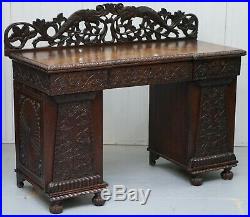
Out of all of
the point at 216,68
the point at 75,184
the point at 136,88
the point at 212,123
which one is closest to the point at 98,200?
the point at 75,184

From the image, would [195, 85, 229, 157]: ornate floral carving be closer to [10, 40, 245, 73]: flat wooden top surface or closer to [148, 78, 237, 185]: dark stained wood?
[148, 78, 237, 185]: dark stained wood

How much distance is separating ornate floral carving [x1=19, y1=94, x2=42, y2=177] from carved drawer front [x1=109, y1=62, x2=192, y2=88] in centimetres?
52

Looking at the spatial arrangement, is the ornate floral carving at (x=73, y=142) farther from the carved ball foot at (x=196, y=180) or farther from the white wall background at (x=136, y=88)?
the white wall background at (x=136, y=88)

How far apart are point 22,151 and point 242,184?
161 cm

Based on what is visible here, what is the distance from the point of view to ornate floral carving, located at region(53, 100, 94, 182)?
12.6ft

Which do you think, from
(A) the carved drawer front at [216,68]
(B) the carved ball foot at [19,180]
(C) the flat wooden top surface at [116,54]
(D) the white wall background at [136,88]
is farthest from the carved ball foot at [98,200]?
(D) the white wall background at [136,88]

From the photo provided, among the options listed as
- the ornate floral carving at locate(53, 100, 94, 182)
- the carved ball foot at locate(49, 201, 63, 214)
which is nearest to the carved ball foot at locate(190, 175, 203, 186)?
the ornate floral carving at locate(53, 100, 94, 182)

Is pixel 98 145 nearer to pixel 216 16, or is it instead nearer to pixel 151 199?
pixel 151 199

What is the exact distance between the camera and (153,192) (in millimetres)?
4277

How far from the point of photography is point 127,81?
156 inches

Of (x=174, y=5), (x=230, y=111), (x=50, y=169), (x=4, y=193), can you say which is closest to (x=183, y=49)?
(x=230, y=111)

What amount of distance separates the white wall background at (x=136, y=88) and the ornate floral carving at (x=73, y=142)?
1.42 metres

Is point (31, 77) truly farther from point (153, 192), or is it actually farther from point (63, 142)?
point (153, 192)

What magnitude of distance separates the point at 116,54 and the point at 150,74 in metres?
0.28
